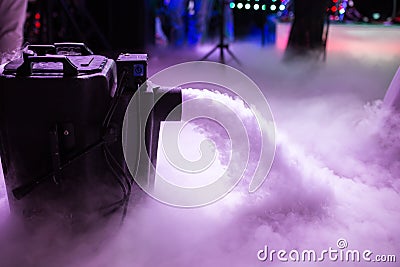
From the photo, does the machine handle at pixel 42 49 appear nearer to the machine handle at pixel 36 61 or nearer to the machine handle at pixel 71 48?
the machine handle at pixel 71 48

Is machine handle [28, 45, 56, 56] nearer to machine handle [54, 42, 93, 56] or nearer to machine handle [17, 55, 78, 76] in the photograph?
machine handle [54, 42, 93, 56]

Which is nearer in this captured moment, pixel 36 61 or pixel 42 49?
pixel 36 61

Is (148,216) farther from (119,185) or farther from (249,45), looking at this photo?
(249,45)

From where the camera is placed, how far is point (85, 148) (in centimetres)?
111

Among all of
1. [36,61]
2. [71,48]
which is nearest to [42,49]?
[71,48]

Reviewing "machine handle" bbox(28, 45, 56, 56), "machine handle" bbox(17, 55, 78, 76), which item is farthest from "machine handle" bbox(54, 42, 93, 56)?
"machine handle" bbox(17, 55, 78, 76)

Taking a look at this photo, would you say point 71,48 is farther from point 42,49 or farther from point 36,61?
point 36,61

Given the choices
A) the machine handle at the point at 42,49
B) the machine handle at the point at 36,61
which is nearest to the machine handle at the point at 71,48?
the machine handle at the point at 42,49

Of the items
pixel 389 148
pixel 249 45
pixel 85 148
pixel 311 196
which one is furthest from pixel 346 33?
pixel 85 148

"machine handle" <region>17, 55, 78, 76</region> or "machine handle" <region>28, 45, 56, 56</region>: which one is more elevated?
"machine handle" <region>17, 55, 78, 76</region>

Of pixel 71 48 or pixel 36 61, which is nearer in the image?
pixel 36 61

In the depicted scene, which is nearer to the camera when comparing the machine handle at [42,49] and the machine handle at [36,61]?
the machine handle at [36,61]

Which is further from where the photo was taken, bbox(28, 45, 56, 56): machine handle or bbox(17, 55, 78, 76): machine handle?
bbox(28, 45, 56, 56): machine handle

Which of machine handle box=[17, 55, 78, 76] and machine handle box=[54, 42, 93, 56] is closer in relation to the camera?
machine handle box=[17, 55, 78, 76]
